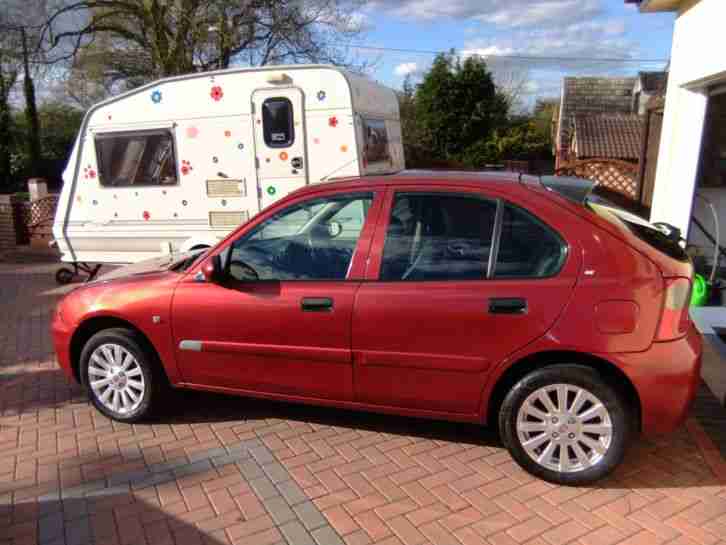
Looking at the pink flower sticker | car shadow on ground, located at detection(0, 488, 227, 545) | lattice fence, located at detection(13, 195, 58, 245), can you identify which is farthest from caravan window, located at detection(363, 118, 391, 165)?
lattice fence, located at detection(13, 195, 58, 245)

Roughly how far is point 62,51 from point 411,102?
13076 mm

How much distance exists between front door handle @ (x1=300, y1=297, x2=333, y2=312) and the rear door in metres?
0.18

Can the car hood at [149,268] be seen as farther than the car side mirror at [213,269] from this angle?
Yes

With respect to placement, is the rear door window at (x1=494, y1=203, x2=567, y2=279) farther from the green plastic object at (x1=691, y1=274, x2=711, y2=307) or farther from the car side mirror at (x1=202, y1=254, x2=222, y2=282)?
the green plastic object at (x1=691, y1=274, x2=711, y2=307)

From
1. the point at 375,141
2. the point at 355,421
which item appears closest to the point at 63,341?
the point at 355,421

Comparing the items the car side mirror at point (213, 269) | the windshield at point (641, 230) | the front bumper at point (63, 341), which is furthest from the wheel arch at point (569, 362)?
the front bumper at point (63, 341)

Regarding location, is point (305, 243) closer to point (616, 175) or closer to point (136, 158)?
point (136, 158)

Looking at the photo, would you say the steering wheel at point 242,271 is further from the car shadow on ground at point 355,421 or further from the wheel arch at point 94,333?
the car shadow on ground at point 355,421

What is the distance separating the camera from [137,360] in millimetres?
4102

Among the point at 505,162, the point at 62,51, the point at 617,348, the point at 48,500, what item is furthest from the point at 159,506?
the point at 505,162

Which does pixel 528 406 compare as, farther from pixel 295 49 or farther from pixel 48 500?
pixel 295 49

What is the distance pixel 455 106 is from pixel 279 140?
18163mm

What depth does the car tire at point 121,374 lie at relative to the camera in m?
4.11

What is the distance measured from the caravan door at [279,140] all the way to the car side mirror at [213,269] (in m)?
3.28
